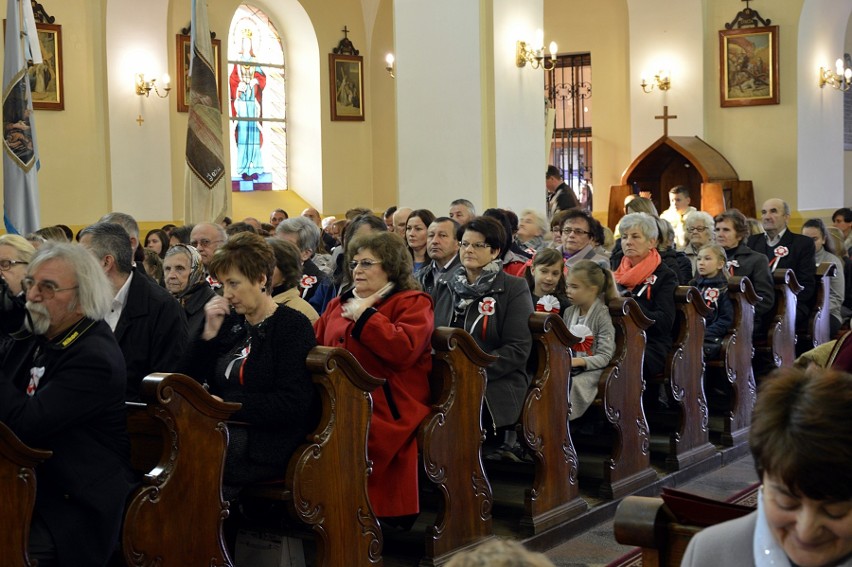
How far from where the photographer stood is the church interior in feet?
34.8

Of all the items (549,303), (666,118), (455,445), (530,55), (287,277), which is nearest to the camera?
(455,445)

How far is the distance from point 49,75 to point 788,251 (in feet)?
28.6

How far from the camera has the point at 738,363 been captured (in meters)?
7.01

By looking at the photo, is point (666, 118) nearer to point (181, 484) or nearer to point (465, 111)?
point (465, 111)

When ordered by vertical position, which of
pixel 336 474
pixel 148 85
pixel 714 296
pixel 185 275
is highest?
pixel 148 85

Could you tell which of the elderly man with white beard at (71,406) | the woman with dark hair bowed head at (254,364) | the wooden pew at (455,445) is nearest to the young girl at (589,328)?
the wooden pew at (455,445)

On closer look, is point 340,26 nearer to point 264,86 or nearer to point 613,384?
point 264,86

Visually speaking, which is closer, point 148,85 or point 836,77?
point 148,85

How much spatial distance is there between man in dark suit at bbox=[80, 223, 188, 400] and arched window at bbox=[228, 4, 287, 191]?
11.8 m

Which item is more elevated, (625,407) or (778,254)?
(778,254)

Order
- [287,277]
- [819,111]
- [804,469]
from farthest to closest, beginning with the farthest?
[819,111], [287,277], [804,469]

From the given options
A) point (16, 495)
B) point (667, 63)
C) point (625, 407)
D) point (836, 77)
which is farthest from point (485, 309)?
point (836, 77)

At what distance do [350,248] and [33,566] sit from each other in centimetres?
190

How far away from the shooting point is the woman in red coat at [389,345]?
436 centimetres
